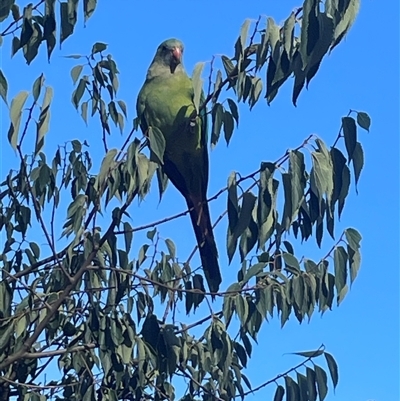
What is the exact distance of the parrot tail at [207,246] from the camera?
3.20 meters

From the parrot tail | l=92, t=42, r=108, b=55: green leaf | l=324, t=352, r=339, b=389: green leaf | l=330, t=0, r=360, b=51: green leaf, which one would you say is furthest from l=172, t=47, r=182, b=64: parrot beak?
l=330, t=0, r=360, b=51: green leaf

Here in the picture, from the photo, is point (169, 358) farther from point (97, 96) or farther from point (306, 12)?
point (306, 12)

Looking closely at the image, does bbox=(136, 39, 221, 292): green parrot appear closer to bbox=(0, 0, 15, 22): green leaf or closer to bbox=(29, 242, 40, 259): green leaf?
bbox=(29, 242, 40, 259): green leaf

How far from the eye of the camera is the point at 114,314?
281cm

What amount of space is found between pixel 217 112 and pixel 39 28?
26.0 inches

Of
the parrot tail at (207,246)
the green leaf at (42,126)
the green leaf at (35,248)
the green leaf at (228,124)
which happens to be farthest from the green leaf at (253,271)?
the green leaf at (35,248)

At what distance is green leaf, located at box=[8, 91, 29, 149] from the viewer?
2.28 m

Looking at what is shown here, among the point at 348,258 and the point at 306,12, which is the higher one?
the point at 306,12

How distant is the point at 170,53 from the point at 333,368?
2.27 meters

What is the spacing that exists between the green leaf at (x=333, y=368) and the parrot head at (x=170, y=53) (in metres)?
1.97

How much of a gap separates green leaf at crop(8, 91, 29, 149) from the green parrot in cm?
111

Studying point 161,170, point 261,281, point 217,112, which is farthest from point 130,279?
point 217,112

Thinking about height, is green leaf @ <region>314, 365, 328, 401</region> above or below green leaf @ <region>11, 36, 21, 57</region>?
below

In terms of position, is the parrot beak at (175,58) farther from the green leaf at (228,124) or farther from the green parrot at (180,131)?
the green leaf at (228,124)
